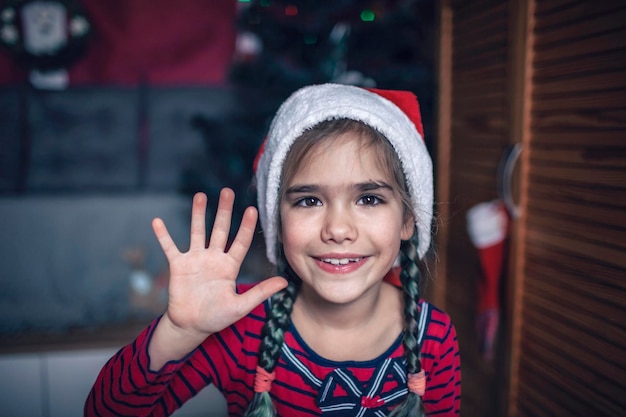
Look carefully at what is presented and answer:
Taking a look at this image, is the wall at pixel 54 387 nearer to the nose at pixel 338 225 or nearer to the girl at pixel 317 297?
the girl at pixel 317 297

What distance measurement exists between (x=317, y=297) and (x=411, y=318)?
205 mm

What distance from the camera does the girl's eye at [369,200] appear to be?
1.04 metres

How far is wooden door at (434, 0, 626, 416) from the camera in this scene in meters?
1.27

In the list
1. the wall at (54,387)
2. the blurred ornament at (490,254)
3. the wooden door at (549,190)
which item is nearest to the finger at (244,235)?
the wooden door at (549,190)

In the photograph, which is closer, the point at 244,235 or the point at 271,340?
the point at 244,235

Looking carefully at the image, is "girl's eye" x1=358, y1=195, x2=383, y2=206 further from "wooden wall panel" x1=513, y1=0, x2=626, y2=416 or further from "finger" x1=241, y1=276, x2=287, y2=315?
"wooden wall panel" x1=513, y1=0, x2=626, y2=416

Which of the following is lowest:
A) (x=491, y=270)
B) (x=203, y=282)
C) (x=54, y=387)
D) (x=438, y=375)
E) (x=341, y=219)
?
(x=54, y=387)

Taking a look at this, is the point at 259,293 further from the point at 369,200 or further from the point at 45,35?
the point at 45,35

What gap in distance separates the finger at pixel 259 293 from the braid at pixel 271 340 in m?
0.16

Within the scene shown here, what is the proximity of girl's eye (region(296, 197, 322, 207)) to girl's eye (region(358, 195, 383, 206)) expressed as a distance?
82 mm

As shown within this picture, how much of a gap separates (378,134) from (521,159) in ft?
2.48

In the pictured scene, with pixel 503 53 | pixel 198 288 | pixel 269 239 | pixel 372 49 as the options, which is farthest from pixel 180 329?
pixel 372 49

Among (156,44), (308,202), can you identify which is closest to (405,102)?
(308,202)

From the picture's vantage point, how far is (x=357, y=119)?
1.02 meters
